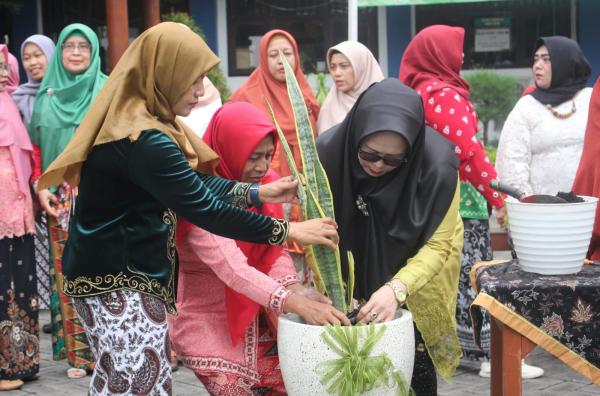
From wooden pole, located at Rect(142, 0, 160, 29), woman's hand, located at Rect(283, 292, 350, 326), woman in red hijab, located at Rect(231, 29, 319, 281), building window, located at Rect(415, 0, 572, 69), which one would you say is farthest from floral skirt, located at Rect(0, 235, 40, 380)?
building window, located at Rect(415, 0, 572, 69)

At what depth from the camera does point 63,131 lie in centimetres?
514

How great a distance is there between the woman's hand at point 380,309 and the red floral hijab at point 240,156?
0.51 meters

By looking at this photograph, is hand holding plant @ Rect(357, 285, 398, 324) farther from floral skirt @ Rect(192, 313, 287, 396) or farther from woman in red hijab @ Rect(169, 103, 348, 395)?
floral skirt @ Rect(192, 313, 287, 396)

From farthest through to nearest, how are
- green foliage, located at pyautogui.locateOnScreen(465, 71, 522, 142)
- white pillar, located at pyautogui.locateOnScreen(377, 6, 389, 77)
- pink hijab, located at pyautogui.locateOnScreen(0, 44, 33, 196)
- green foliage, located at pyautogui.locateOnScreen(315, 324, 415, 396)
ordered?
white pillar, located at pyautogui.locateOnScreen(377, 6, 389, 77) → green foliage, located at pyautogui.locateOnScreen(465, 71, 522, 142) → pink hijab, located at pyautogui.locateOnScreen(0, 44, 33, 196) → green foliage, located at pyautogui.locateOnScreen(315, 324, 415, 396)

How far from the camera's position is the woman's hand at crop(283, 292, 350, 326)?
279 cm

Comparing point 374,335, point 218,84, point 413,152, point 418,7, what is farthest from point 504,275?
point 418,7

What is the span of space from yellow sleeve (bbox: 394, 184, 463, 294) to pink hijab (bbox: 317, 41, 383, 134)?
2.48 m

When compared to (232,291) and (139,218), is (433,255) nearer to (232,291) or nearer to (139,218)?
(232,291)

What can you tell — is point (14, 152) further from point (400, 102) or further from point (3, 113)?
point (400, 102)

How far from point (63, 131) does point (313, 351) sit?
2869 millimetres

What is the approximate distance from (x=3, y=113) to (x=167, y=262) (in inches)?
92.9

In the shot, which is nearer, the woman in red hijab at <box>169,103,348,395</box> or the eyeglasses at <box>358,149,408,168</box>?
the eyeglasses at <box>358,149,408,168</box>

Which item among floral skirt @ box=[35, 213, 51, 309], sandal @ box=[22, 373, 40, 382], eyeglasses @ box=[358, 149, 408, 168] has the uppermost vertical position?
eyeglasses @ box=[358, 149, 408, 168]

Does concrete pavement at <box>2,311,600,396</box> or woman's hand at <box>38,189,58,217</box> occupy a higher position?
woman's hand at <box>38,189,58,217</box>
